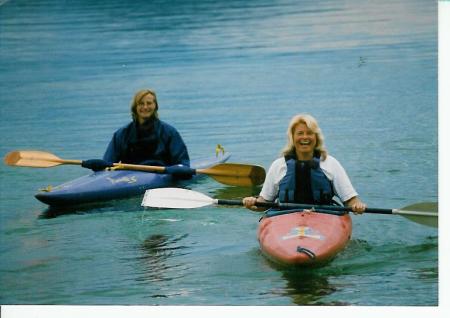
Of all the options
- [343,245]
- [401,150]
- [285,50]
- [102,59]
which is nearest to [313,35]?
[285,50]

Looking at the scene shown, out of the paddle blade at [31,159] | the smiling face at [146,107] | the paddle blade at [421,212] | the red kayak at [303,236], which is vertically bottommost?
the red kayak at [303,236]

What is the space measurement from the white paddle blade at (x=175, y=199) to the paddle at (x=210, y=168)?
1.50 ft

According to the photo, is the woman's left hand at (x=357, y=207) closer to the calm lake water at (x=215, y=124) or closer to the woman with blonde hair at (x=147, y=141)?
the calm lake water at (x=215, y=124)

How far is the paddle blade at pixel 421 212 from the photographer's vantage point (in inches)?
243

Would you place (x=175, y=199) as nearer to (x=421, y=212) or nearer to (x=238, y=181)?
(x=238, y=181)

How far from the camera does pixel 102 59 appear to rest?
333 inches

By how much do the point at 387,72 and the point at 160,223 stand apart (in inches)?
85.0

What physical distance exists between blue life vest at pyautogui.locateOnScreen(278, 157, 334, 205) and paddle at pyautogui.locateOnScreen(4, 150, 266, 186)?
783 mm

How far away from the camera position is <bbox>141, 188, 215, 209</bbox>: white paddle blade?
6.57 metres

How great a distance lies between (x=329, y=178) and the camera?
6.20 metres

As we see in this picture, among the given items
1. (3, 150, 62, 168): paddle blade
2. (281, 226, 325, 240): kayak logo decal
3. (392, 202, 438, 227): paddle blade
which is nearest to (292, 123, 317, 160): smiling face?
(281, 226, 325, 240): kayak logo decal

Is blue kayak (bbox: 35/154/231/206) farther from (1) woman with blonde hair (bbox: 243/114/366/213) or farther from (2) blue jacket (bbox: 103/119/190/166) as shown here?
(1) woman with blonde hair (bbox: 243/114/366/213)

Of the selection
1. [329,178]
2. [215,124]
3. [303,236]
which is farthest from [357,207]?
[215,124]

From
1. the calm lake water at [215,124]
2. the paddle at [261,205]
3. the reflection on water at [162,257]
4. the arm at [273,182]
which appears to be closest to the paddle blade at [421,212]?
the paddle at [261,205]
